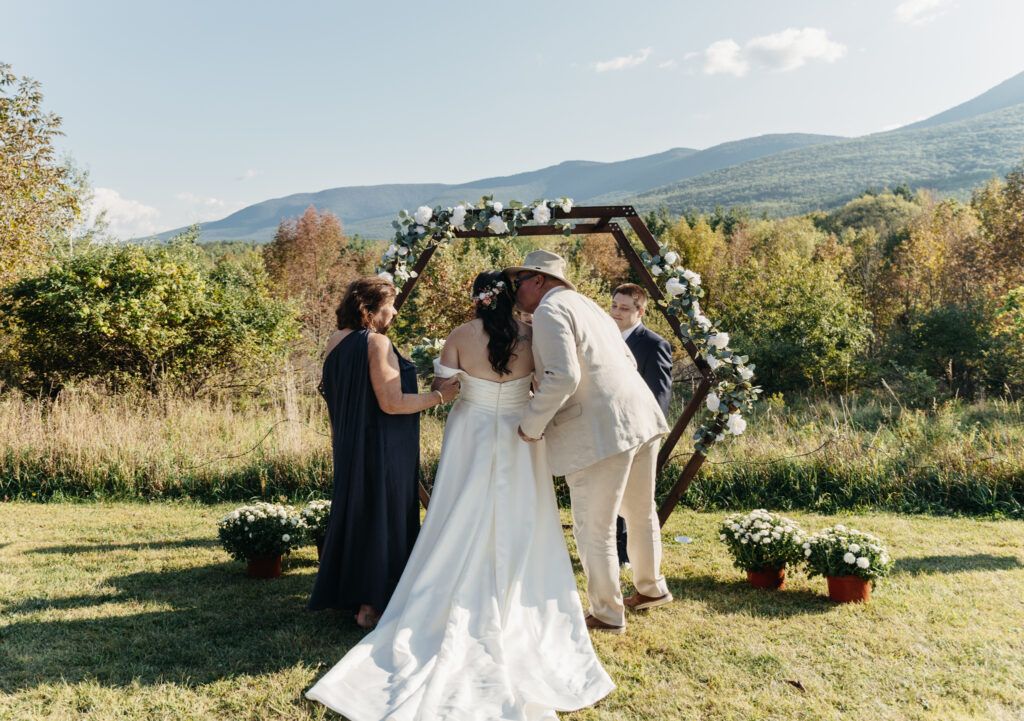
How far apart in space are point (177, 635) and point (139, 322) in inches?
309

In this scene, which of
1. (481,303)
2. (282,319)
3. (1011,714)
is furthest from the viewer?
(282,319)

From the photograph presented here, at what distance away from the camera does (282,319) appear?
1257 centimetres

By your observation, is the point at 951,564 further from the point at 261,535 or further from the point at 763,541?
the point at 261,535

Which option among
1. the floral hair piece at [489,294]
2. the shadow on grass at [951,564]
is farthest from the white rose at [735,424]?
the floral hair piece at [489,294]

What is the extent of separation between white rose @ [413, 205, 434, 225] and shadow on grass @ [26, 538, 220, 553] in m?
3.29

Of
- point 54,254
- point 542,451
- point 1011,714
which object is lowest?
point 1011,714

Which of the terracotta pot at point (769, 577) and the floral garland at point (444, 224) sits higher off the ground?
the floral garland at point (444, 224)

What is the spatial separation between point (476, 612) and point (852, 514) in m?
4.83

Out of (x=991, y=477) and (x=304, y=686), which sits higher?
(x=304, y=686)

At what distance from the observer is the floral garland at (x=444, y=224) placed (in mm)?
5160

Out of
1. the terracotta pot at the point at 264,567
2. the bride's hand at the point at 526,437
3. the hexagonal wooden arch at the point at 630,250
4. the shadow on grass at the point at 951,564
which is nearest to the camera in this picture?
the bride's hand at the point at 526,437

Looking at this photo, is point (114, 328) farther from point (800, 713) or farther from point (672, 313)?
point (800, 713)

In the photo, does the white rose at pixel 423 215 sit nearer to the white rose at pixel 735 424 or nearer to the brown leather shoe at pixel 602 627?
the white rose at pixel 735 424

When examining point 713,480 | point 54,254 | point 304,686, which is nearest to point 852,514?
point 713,480
